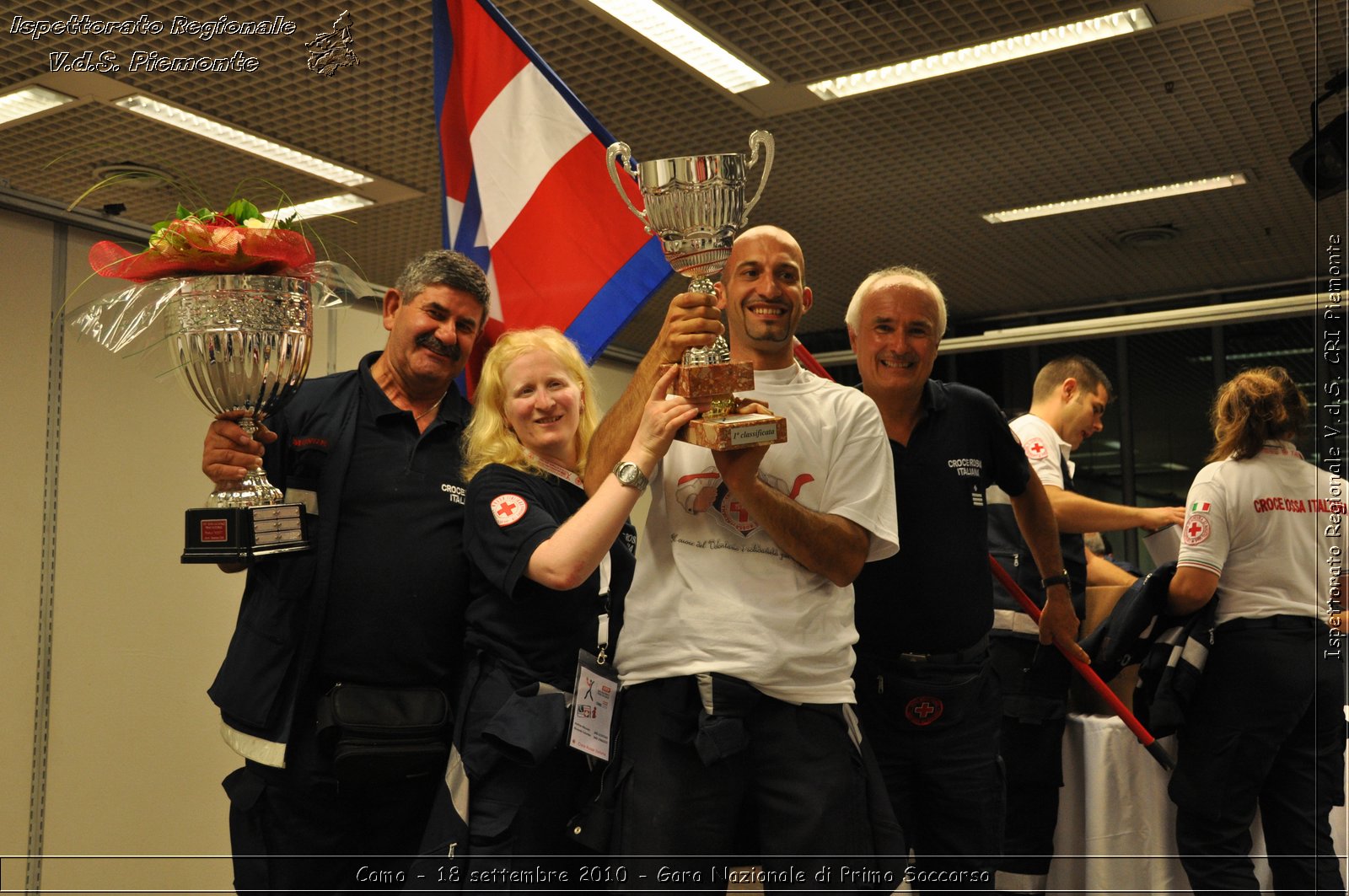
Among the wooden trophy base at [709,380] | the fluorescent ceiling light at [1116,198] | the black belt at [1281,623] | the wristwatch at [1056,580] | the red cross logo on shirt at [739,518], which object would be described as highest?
the fluorescent ceiling light at [1116,198]

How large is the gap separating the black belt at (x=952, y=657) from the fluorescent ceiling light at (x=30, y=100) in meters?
4.42

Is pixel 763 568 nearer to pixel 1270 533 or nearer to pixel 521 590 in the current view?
pixel 521 590

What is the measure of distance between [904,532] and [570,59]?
9.33ft

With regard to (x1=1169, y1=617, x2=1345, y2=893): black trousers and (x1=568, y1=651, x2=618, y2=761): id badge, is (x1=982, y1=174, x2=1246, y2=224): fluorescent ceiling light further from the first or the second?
(x1=568, y1=651, x2=618, y2=761): id badge

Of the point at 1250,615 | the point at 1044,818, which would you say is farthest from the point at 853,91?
the point at 1044,818

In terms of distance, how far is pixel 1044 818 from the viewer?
10.7ft

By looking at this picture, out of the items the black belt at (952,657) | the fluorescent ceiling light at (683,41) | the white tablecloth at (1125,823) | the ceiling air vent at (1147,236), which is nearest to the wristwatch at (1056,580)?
the black belt at (952,657)

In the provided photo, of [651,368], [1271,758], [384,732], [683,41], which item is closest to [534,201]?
[651,368]

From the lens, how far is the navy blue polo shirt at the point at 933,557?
229cm

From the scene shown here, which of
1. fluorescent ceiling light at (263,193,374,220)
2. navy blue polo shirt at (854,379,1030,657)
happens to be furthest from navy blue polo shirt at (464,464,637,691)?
fluorescent ceiling light at (263,193,374,220)

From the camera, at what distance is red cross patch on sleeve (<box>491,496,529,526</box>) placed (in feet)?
5.90

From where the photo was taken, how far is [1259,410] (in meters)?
2.90

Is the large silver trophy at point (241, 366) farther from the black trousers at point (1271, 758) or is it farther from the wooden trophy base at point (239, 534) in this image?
the black trousers at point (1271, 758)

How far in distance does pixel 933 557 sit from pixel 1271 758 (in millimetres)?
1351
